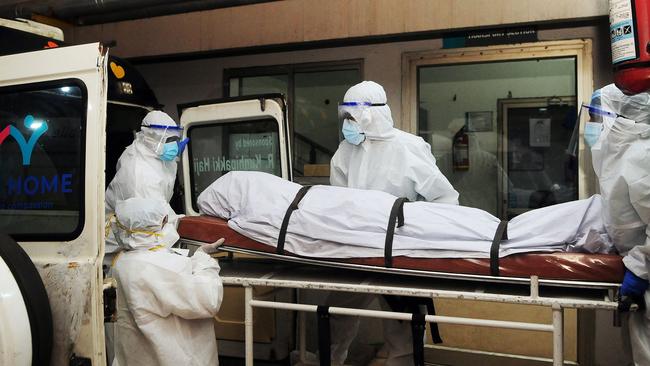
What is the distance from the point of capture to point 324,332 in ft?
8.77

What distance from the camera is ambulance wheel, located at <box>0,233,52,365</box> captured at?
197 cm

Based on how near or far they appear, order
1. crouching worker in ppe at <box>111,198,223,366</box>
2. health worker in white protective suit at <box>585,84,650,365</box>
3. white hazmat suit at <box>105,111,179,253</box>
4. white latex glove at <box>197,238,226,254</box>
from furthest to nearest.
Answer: white hazmat suit at <box>105,111,179,253</box> → white latex glove at <box>197,238,226,254</box> → crouching worker in ppe at <box>111,198,223,366</box> → health worker in white protective suit at <box>585,84,650,365</box>

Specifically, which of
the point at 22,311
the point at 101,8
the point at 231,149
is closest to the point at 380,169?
the point at 231,149

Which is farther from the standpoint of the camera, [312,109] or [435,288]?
[312,109]

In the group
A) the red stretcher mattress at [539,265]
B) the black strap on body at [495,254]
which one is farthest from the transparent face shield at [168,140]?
the black strap on body at [495,254]

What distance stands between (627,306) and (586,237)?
345mm

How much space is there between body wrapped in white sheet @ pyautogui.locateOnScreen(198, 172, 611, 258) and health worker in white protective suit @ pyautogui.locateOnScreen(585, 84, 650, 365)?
0.16 meters

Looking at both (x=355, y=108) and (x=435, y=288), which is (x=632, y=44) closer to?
(x=435, y=288)

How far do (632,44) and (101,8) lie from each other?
147 inches

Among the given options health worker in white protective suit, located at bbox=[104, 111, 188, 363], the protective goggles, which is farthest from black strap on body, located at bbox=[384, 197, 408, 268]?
health worker in white protective suit, located at bbox=[104, 111, 188, 363]

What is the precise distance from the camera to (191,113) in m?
3.97

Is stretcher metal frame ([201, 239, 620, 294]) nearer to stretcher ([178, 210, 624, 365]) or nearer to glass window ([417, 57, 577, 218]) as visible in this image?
stretcher ([178, 210, 624, 365])

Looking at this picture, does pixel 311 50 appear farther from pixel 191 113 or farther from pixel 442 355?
pixel 442 355

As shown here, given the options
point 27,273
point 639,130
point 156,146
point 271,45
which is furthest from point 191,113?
point 639,130
